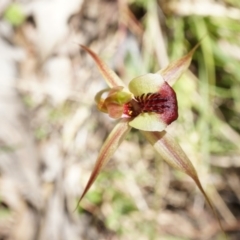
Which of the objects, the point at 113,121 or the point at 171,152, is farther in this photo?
the point at 113,121

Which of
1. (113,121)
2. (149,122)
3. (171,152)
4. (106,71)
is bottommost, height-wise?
(113,121)

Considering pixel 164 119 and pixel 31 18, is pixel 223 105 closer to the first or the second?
pixel 31 18

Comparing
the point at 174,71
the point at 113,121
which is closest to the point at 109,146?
the point at 174,71

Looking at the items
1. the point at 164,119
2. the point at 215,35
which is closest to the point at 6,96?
the point at 215,35

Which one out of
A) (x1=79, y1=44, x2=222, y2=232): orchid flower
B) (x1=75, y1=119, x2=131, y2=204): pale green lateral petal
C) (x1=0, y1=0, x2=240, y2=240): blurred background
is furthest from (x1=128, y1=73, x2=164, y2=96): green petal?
(x1=0, y1=0, x2=240, y2=240): blurred background

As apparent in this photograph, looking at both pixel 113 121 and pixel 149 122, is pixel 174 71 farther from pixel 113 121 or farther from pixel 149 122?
pixel 113 121

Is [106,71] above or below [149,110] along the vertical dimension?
above
